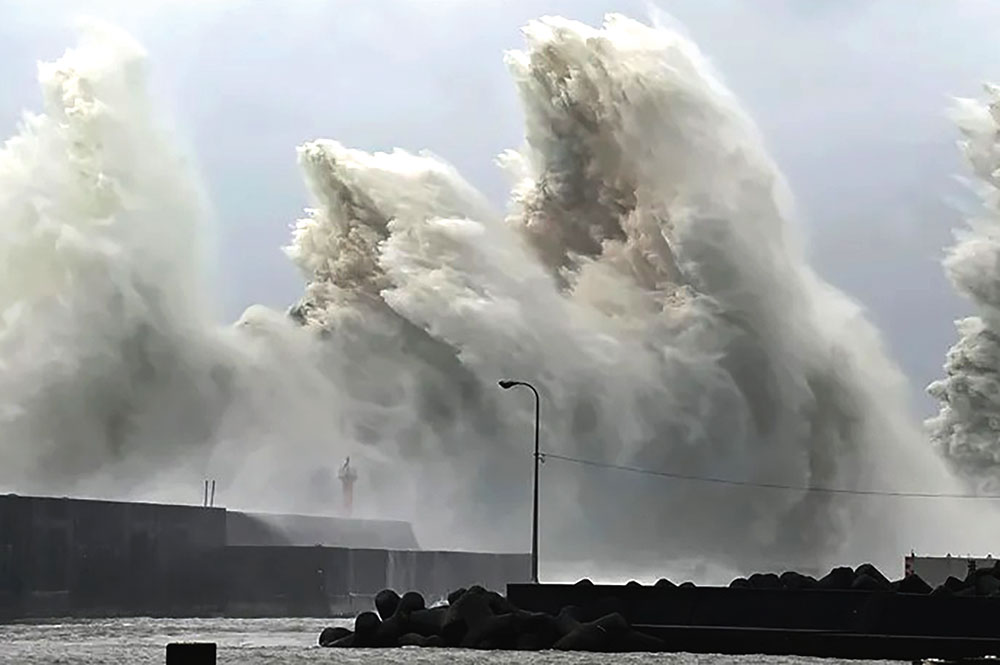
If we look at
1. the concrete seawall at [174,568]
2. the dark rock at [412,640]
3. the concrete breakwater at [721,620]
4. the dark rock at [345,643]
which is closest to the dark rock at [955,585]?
the concrete breakwater at [721,620]

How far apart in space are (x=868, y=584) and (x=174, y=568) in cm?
3391

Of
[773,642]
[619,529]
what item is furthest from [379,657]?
[619,529]

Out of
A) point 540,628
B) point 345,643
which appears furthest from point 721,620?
point 345,643

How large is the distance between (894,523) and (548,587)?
42.0 meters

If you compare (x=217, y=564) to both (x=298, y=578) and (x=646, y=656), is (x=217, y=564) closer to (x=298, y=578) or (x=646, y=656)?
(x=298, y=578)

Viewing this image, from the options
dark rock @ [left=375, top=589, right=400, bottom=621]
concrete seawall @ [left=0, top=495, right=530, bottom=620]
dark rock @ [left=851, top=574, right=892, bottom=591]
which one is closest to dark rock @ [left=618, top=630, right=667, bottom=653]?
dark rock @ [left=851, top=574, right=892, bottom=591]

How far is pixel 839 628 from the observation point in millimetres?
36000

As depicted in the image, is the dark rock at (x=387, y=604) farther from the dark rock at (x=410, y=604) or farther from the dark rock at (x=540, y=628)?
the dark rock at (x=540, y=628)

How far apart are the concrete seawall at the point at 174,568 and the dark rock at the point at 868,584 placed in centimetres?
3150

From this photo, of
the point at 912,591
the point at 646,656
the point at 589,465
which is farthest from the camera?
the point at 589,465

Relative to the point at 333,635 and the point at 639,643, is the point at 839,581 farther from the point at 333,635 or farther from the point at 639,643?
the point at 333,635

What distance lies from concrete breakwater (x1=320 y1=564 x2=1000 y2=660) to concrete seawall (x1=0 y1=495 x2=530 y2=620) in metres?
23.0

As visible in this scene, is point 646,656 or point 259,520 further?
point 259,520

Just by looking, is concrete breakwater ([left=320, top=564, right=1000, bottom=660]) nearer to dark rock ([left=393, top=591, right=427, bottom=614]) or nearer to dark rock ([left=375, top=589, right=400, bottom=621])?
dark rock ([left=393, top=591, right=427, bottom=614])
